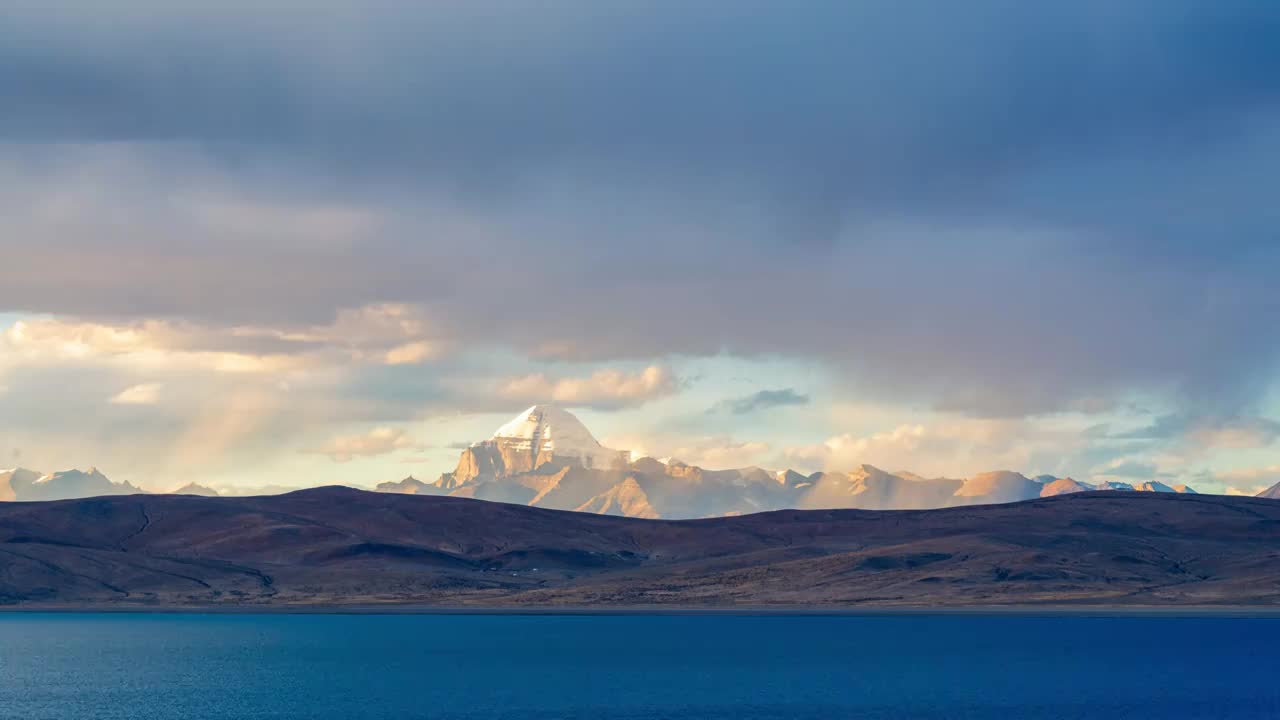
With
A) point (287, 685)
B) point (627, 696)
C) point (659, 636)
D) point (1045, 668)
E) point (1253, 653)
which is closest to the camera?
point (627, 696)

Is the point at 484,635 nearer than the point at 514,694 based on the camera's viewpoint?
No

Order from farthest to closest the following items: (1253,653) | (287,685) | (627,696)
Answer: (1253,653), (287,685), (627,696)

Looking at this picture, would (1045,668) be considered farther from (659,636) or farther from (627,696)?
(659,636)

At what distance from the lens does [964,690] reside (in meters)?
118

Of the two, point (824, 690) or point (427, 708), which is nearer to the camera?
point (427, 708)

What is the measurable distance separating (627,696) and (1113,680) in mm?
42097

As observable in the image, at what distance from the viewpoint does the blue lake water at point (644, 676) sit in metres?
104

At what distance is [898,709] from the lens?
342 ft

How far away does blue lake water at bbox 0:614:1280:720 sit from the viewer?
104 metres

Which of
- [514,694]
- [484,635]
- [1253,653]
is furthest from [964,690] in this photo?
[484,635]

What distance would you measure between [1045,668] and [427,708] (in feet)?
199

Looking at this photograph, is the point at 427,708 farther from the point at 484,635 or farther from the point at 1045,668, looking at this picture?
the point at 484,635

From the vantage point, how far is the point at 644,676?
130 meters

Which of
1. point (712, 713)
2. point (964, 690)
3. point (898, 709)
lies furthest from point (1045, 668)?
point (712, 713)
